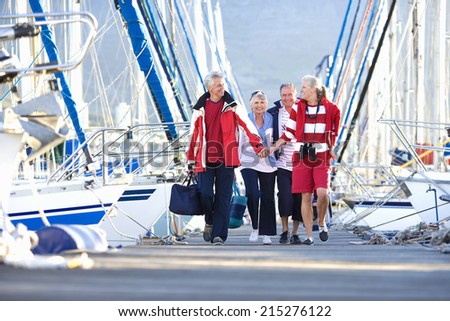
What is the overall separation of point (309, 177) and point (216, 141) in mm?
1000

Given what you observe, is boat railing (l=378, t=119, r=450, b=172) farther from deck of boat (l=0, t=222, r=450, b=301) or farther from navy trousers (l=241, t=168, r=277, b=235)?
deck of boat (l=0, t=222, r=450, b=301)

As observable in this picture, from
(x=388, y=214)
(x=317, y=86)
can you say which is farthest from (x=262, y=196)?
(x=388, y=214)

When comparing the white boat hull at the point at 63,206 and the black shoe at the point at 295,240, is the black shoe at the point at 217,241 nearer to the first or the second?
the black shoe at the point at 295,240

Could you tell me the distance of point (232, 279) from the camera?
4.57 m

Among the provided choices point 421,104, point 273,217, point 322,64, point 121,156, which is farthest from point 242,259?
point 322,64

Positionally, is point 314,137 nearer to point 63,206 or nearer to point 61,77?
point 63,206

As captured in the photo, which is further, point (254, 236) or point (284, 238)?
point (254, 236)

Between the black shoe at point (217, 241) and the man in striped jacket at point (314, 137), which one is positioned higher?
the man in striped jacket at point (314, 137)

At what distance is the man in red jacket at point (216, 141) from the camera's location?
8.94 meters

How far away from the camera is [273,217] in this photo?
975 cm

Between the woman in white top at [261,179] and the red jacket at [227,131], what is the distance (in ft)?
1.82

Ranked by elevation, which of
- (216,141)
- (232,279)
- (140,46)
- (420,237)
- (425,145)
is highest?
(140,46)

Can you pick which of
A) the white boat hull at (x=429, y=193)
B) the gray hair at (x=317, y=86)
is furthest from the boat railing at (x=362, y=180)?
the gray hair at (x=317, y=86)
